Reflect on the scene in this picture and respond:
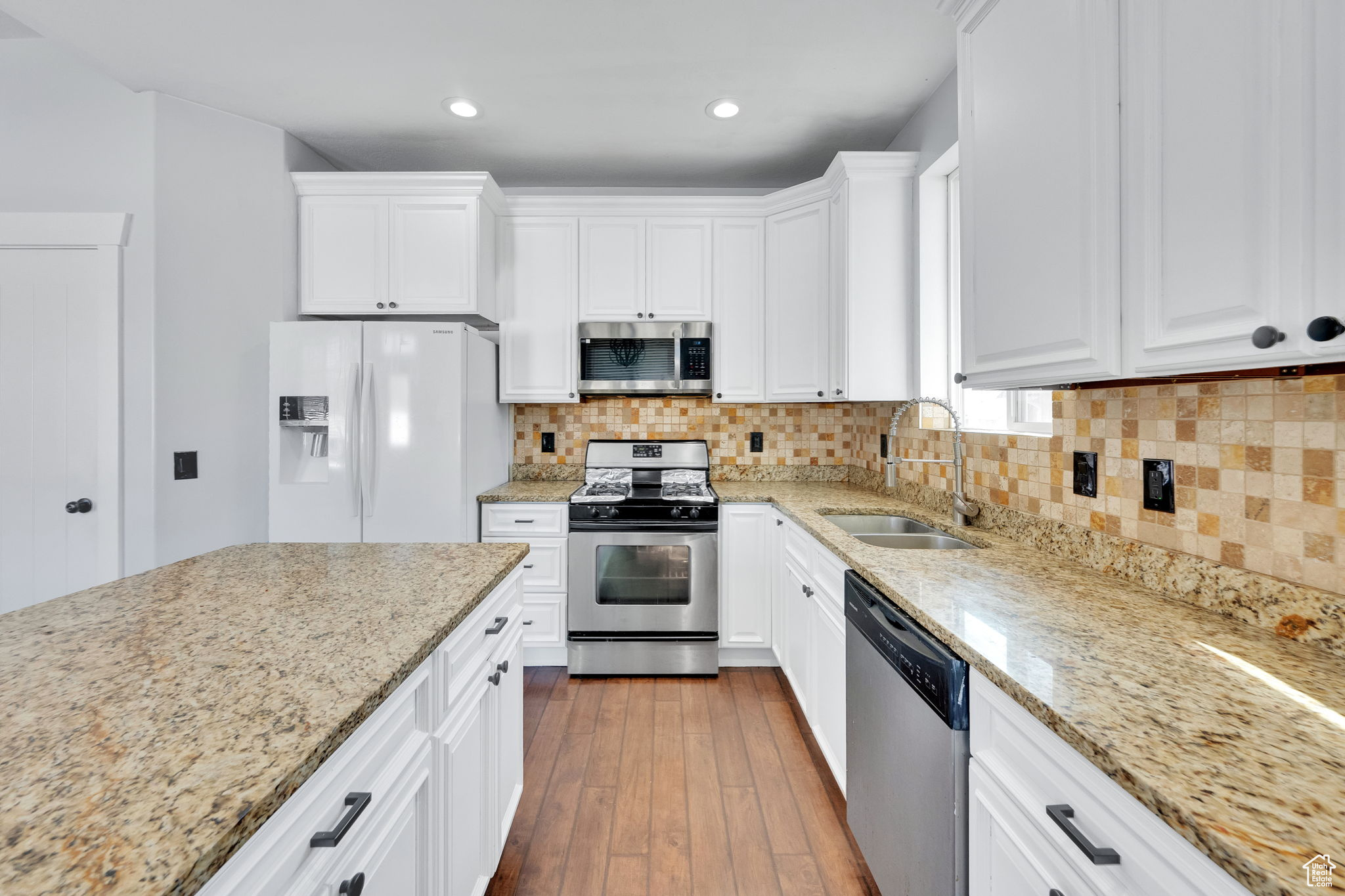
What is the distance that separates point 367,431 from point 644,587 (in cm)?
145

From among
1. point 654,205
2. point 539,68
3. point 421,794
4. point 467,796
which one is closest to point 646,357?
point 654,205

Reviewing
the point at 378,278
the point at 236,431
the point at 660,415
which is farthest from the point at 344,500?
the point at 660,415

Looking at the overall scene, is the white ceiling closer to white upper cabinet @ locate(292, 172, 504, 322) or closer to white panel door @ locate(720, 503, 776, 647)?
white upper cabinet @ locate(292, 172, 504, 322)

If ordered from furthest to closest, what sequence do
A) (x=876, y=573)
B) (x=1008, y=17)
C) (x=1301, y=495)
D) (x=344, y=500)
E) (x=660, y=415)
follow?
(x=660, y=415) → (x=344, y=500) → (x=876, y=573) → (x=1008, y=17) → (x=1301, y=495)

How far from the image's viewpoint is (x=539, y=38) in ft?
6.60

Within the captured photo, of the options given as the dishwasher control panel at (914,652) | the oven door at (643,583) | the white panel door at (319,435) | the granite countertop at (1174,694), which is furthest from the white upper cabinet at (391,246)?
the granite countertop at (1174,694)

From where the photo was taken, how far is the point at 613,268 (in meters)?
3.05

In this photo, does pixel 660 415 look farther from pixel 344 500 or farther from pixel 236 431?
pixel 236 431

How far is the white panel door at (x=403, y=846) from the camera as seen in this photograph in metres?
0.79

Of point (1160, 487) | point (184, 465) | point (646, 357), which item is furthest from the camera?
point (646, 357)

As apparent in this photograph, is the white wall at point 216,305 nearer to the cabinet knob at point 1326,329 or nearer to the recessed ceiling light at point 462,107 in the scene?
the recessed ceiling light at point 462,107

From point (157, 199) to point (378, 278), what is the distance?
0.83m

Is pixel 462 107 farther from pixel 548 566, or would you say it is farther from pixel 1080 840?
pixel 1080 840

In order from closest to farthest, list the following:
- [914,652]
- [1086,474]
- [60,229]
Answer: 1. [914,652]
2. [1086,474]
3. [60,229]
